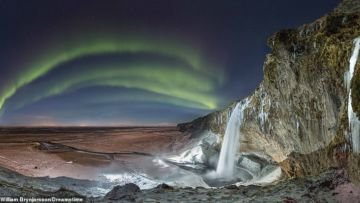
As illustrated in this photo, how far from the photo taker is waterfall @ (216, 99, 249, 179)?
2484 cm

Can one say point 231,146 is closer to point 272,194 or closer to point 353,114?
point 272,194

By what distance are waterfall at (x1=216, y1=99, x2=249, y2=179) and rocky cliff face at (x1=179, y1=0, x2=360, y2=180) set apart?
16.1 feet

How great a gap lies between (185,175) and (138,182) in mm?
4014

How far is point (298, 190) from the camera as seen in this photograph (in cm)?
863

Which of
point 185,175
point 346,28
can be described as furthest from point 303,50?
point 185,175

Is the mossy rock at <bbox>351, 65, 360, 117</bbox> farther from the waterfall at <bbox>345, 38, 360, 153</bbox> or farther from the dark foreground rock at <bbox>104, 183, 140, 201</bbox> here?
the dark foreground rock at <bbox>104, 183, 140, 201</bbox>

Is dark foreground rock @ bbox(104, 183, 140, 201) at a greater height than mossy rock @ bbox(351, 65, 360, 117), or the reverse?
mossy rock @ bbox(351, 65, 360, 117)

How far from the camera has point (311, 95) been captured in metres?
12.8

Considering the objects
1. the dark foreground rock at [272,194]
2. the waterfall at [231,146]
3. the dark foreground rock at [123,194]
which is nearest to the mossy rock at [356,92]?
the dark foreground rock at [272,194]

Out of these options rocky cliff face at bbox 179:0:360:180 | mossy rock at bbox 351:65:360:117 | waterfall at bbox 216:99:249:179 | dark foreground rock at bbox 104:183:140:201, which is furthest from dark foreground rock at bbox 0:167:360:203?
waterfall at bbox 216:99:249:179

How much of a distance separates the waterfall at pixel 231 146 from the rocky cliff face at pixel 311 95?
4.90 metres

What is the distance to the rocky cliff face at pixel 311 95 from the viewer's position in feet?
32.0

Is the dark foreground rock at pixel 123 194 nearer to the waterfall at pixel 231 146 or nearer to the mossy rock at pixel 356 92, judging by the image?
the mossy rock at pixel 356 92

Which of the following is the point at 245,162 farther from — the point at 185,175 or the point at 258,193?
the point at 258,193
